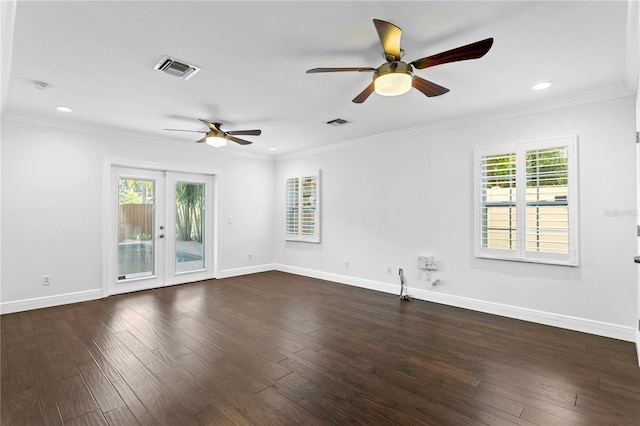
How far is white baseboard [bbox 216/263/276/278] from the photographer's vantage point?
6449mm

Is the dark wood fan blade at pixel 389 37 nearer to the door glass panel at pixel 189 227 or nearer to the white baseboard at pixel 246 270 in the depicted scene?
the door glass panel at pixel 189 227

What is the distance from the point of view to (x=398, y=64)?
249 cm

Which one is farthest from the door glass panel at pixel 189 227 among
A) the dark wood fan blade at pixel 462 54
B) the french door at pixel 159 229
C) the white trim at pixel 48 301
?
the dark wood fan blade at pixel 462 54

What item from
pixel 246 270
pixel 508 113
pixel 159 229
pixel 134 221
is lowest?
pixel 246 270

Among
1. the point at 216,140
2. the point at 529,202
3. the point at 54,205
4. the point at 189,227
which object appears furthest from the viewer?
the point at 189,227

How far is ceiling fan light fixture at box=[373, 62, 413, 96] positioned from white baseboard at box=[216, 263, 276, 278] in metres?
5.11

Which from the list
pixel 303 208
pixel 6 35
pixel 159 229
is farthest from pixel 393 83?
pixel 159 229

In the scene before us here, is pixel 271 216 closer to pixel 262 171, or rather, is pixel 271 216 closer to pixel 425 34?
pixel 262 171

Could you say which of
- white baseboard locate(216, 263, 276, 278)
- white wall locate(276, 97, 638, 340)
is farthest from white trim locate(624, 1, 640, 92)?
white baseboard locate(216, 263, 276, 278)

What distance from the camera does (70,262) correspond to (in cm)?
464

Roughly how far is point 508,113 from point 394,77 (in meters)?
2.43

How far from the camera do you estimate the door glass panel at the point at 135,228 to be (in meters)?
5.27

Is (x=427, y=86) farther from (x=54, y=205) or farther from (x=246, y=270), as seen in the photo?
(x=246, y=270)

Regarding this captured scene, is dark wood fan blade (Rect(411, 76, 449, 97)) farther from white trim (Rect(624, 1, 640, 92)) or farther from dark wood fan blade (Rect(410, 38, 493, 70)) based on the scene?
white trim (Rect(624, 1, 640, 92))
